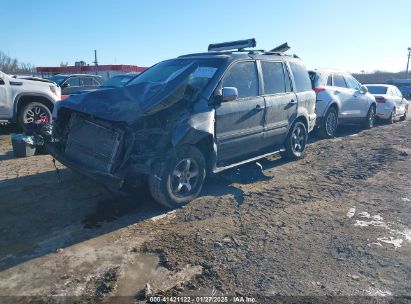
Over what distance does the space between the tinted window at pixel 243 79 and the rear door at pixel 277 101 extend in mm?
258

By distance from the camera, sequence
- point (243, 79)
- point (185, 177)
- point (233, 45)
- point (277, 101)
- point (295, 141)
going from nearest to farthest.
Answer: point (185, 177)
point (243, 79)
point (277, 101)
point (233, 45)
point (295, 141)

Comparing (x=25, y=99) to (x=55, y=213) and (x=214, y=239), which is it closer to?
(x=55, y=213)

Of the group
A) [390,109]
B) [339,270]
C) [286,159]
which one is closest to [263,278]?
[339,270]

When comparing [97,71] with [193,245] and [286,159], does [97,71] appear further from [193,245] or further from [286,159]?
[193,245]

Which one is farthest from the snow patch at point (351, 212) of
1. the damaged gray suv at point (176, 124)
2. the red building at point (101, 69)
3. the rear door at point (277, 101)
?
the red building at point (101, 69)

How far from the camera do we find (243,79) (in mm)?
5449

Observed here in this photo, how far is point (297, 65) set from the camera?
6.92 meters

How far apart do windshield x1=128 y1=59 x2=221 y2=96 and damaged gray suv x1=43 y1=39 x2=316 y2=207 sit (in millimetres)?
15

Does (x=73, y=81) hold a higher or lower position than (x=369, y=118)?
higher

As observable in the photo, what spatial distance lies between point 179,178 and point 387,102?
1148cm

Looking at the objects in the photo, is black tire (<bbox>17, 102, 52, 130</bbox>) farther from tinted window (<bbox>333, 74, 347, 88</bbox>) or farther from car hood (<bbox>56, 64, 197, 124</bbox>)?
tinted window (<bbox>333, 74, 347, 88</bbox>)

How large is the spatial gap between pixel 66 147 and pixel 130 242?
1829 mm

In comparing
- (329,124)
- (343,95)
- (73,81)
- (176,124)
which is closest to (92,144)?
(176,124)

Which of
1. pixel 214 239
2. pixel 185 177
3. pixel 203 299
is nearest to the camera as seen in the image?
pixel 203 299
